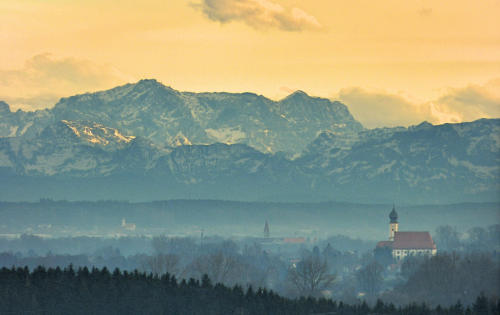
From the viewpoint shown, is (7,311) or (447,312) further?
(447,312)

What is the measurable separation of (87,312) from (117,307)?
5104 millimetres

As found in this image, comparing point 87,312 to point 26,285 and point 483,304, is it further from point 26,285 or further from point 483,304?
point 483,304

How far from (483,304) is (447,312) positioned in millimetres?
5412

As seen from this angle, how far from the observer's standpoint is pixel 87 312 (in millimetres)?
196250

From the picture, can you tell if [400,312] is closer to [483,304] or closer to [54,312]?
[483,304]

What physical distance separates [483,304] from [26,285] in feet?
219

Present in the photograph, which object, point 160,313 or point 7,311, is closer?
point 7,311

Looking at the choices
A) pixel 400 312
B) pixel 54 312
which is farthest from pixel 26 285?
pixel 400 312

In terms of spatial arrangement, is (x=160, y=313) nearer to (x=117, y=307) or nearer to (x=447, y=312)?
(x=117, y=307)

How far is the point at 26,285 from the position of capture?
654 ft

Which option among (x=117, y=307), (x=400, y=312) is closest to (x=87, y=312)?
(x=117, y=307)

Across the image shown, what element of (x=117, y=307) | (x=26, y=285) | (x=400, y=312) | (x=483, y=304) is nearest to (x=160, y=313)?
(x=117, y=307)

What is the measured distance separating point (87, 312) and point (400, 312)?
45.6 meters

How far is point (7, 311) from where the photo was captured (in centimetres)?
18788
